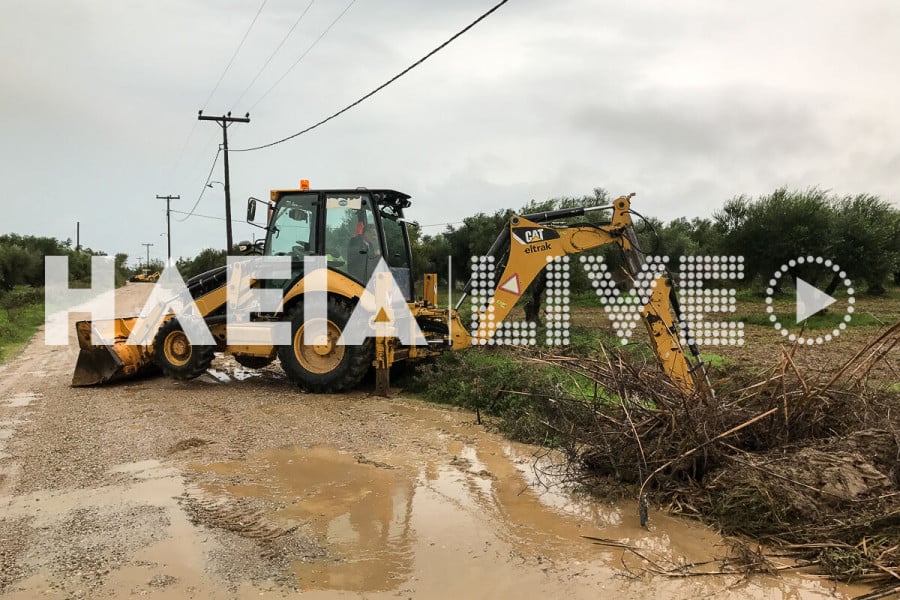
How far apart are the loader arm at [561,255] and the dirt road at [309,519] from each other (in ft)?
4.92

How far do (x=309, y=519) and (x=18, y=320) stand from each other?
20759 mm

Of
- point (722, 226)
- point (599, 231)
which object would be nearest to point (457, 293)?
point (722, 226)

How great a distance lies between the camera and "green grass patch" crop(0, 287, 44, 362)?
15.9m

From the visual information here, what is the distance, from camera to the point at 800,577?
3.80 metres

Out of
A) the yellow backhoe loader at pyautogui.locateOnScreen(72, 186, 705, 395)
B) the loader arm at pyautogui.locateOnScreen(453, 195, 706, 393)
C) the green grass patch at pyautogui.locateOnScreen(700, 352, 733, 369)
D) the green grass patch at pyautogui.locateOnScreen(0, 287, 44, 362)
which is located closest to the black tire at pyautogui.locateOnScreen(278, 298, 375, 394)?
the yellow backhoe loader at pyautogui.locateOnScreen(72, 186, 705, 395)

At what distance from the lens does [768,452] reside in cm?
489

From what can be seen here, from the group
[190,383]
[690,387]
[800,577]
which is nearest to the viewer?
[800,577]

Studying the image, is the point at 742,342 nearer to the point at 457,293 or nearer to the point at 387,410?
the point at 387,410

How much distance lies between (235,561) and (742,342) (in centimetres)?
1274

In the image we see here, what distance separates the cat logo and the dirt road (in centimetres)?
230

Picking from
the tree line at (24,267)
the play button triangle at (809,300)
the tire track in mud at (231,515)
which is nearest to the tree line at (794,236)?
the play button triangle at (809,300)

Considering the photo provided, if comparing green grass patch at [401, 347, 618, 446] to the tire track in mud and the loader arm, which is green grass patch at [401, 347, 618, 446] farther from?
the tire track in mud

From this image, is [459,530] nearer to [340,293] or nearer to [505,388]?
[505,388]

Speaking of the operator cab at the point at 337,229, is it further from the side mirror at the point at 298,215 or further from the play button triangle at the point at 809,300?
the play button triangle at the point at 809,300
